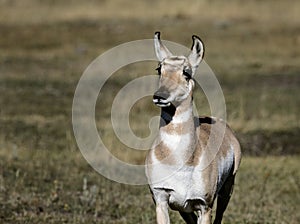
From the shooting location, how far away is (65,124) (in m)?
16.6

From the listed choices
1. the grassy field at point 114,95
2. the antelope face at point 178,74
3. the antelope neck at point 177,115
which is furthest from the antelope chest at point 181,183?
the grassy field at point 114,95

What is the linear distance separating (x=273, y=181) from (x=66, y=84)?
33.9 feet

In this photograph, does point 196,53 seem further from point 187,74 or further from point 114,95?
point 114,95

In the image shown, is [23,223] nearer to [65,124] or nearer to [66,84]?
[65,124]

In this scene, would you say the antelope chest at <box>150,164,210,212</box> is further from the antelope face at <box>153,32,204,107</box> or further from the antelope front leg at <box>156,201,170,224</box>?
the antelope face at <box>153,32,204,107</box>

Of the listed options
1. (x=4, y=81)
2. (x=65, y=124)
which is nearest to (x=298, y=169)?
(x=65, y=124)

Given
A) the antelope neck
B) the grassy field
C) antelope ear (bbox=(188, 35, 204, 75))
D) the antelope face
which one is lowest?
the grassy field

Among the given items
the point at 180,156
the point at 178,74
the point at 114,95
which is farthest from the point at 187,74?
the point at 114,95

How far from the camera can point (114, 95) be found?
817 inches

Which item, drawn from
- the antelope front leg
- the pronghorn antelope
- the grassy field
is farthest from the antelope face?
the grassy field

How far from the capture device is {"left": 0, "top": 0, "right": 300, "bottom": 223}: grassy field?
10.7m

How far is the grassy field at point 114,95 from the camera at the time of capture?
10.7m

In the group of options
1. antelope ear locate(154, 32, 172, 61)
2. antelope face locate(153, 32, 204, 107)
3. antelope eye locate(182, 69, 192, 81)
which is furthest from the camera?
antelope ear locate(154, 32, 172, 61)

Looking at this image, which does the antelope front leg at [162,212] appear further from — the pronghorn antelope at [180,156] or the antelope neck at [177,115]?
the antelope neck at [177,115]
